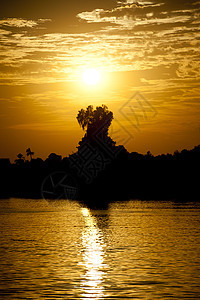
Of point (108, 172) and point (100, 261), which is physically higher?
point (108, 172)

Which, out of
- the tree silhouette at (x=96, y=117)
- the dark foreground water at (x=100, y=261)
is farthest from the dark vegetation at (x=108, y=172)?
the dark foreground water at (x=100, y=261)

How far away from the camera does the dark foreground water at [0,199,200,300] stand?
76.9 ft

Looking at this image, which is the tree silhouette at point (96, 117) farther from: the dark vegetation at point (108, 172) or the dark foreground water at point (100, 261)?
the dark foreground water at point (100, 261)

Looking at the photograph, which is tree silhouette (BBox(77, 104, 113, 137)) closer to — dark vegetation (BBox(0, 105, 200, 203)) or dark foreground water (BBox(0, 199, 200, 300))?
dark vegetation (BBox(0, 105, 200, 203))

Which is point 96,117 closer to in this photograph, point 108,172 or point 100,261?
point 108,172

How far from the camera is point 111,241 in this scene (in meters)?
42.2

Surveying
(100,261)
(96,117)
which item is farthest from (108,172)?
(100,261)

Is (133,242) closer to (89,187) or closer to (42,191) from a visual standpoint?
(89,187)

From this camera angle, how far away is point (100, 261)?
31.6 m

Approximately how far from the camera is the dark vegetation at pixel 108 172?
424 ft

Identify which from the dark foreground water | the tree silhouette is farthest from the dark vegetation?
the dark foreground water

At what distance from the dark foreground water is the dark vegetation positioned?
7094 cm

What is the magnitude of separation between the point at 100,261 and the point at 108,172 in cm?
10795

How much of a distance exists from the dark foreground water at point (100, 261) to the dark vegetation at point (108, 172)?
70.9 m
